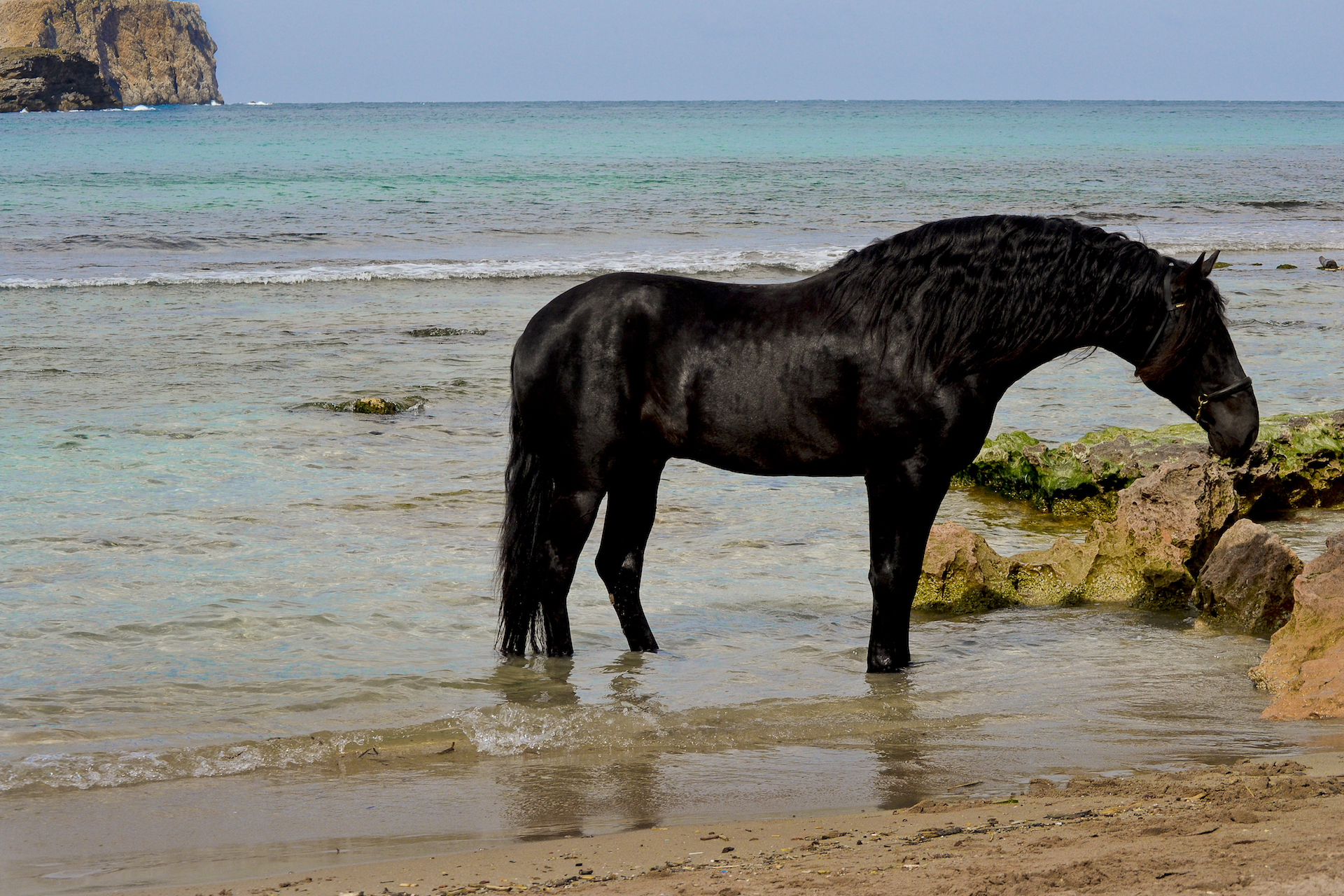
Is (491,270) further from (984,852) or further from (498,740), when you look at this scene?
(984,852)

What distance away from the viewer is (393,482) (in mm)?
7883

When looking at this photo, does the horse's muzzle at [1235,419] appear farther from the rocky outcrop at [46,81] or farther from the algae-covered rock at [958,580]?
the rocky outcrop at [46,81]

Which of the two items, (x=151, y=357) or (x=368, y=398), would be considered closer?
(x=368, y=398)

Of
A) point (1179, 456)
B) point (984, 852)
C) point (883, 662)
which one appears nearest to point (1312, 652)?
point (883, 662)

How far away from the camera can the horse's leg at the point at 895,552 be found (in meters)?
4.80

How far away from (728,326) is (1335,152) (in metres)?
68.4

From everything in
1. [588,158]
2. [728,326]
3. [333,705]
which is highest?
[588,158]

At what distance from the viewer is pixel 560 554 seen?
5137mm

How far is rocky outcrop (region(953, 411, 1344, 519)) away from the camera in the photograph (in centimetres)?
714

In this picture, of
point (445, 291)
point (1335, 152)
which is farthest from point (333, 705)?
point (1335, 152)

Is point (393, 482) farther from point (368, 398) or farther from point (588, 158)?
point (588, 158)

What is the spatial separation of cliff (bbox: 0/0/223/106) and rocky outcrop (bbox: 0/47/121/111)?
48.8ft

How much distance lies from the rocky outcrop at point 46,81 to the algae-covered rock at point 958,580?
13660 centimetres

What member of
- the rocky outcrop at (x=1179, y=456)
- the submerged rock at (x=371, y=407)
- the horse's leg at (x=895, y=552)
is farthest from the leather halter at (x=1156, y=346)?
the submerged rock at (x=371, y=407)
